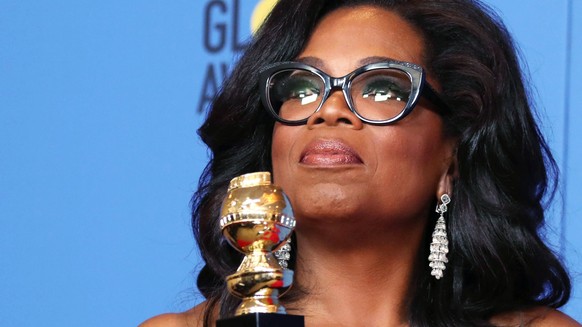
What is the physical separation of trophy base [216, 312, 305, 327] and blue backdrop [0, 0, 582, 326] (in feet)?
3.90

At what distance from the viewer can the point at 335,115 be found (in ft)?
6.38

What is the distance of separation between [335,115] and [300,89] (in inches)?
4.3

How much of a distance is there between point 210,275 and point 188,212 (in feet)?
1.17

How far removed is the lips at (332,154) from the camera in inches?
75.2

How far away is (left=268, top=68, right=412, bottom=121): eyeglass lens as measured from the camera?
197 cm

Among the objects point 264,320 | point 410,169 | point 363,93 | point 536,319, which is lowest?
point 536,319

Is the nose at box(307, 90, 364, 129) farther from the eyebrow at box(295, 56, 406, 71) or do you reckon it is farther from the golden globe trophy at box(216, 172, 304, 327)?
the golden globe trophy at box(216, 172, 304, 327)

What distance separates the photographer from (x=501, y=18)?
2.33m

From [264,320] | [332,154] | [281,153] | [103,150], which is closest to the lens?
[264,320]

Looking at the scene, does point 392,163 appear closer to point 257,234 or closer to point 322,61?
point 322,61

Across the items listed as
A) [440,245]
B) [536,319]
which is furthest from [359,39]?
[536,319]

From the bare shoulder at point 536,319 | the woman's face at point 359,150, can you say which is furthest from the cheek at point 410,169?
the bare shoulder at point 536,319

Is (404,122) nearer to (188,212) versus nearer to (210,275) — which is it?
(210,275)

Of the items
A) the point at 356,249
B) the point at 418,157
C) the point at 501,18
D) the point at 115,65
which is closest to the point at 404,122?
the point at 418,157
